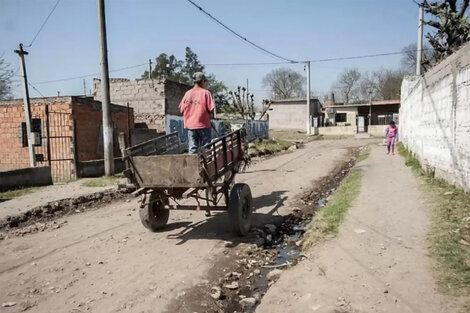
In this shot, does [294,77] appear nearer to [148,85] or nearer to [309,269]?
[148,85]

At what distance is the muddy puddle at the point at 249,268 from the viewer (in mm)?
4109

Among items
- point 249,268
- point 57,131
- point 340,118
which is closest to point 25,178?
point 57,131

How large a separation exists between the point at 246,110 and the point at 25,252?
1222 inches

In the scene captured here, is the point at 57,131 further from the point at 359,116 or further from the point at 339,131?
the point at 359,116

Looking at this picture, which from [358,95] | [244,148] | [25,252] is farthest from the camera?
[358,95]

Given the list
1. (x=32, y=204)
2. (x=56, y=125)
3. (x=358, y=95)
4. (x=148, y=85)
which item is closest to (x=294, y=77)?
(x=358, y=95)

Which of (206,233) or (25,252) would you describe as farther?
(206,233)

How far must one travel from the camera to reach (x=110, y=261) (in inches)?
208

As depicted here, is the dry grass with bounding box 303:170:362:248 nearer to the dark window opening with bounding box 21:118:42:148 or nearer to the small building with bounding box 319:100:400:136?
the dark window opening with bounding box 21:118:42:148

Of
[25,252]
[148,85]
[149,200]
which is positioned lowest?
[25,252]

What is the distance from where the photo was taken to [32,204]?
902 cm

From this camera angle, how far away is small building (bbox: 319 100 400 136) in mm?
43000

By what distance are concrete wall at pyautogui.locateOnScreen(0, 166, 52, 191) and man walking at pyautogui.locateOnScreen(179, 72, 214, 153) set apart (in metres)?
7.07

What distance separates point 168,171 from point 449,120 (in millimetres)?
5917
